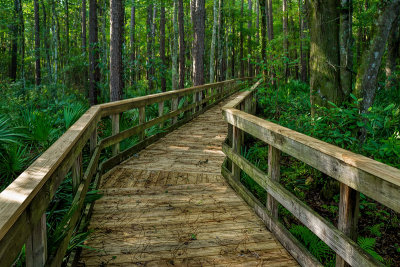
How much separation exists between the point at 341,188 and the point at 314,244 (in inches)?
64.3

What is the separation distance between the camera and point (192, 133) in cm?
896

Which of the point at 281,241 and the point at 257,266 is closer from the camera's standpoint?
the point at 257,266

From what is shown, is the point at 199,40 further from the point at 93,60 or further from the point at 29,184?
the point at 29,184

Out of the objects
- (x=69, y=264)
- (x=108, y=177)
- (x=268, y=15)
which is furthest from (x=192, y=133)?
(x=268, y=15)

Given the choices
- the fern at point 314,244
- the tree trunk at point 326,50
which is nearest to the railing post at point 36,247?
the fern at point 314,244

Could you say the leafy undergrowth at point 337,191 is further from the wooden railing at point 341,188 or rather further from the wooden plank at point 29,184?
the wooden plank at point 29,184

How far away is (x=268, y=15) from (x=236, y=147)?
19.0 m

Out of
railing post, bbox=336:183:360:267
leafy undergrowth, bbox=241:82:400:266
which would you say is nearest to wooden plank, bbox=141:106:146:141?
leafy undergrowth, bbox=241:82:400:266

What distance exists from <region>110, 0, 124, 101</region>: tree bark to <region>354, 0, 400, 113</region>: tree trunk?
22.7 ft

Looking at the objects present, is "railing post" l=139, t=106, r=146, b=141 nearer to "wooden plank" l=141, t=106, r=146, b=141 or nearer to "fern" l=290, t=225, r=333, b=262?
"wooden plank" l=141, t=106, r=146, b=141

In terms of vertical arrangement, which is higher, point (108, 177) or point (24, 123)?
point (24, 123)

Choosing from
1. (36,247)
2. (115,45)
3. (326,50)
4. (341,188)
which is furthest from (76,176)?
(115,45)

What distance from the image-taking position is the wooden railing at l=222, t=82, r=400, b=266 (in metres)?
1.88

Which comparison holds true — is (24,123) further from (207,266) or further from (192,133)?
(207,266)
